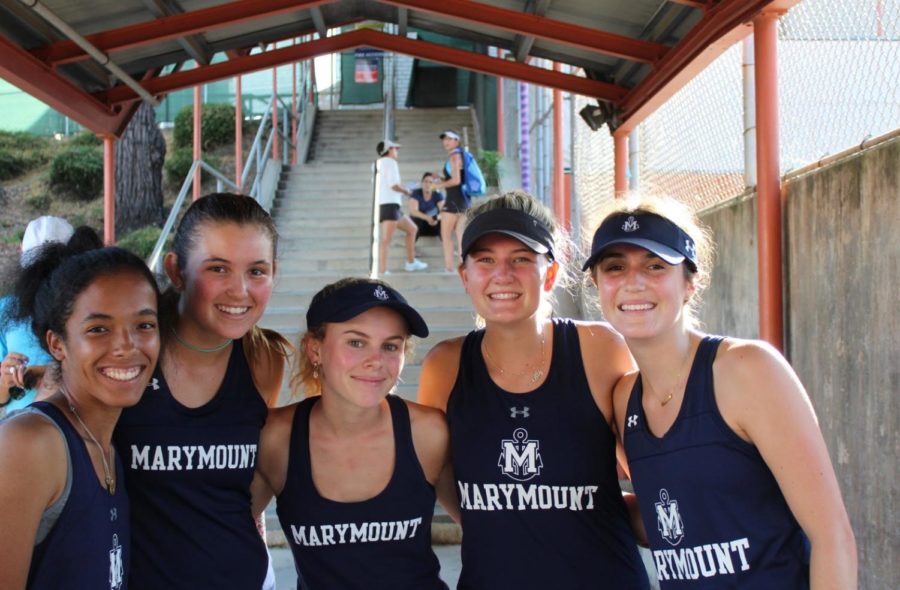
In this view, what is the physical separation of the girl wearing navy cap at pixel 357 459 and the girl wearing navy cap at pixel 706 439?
0.67 meters

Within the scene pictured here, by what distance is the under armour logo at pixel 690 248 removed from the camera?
7.45 ft

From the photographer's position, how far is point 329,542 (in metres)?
2.51

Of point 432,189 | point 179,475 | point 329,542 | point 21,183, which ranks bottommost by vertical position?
point 329,542

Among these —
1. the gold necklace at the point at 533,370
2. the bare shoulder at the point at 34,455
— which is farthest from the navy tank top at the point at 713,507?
the bare shoulder at the point at 34,455

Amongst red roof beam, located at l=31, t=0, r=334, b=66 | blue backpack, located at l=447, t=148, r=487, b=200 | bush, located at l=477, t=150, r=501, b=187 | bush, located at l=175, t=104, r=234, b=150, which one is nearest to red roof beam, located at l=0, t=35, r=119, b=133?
red roof beam, located at l=31, t=0, r=334, b=66

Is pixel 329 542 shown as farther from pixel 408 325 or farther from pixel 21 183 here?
pixel 21 183

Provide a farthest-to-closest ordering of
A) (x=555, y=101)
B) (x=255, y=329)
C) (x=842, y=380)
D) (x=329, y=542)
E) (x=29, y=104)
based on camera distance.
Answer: (x=29, y=104) < (x=555, y=101) < (x=842, y=380) < (x=255, y=329) < (x=329, y=542)

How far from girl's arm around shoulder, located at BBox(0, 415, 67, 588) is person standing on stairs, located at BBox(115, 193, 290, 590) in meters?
0.50

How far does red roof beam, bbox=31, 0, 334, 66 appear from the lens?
194 inches

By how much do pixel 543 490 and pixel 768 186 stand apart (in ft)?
7.24

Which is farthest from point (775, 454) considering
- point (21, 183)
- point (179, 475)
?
point (21, 183)

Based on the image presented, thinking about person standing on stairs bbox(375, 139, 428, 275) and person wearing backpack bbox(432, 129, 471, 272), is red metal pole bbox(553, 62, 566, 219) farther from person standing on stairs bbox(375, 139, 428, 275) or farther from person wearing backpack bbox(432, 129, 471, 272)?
person standing on stairs bbox(375, 139, 428, 275)

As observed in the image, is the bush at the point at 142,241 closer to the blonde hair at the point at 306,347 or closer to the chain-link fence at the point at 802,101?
the chain-link fence at the point at 802,101

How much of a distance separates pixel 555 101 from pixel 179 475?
6512mm
